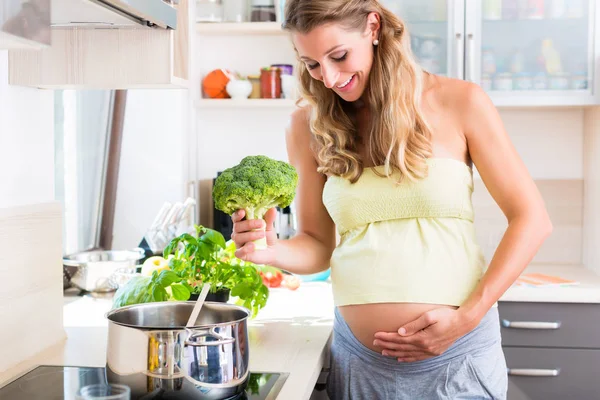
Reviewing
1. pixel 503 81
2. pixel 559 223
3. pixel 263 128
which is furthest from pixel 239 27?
pixel 559 223

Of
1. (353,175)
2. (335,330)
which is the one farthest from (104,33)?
(335,330)

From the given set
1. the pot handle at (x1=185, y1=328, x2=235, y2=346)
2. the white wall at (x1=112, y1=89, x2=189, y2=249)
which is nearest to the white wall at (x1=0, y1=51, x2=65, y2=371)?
the pot handle at (x1=185, y1=328, x2=235, y2=346)

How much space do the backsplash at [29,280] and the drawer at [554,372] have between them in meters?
1.63

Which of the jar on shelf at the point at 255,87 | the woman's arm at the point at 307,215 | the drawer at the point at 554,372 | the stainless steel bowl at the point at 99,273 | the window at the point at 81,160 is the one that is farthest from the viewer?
the jar on shelf at the point at 255,87

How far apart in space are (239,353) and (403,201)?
1.85 ft

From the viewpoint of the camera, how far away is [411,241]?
64.9 inches

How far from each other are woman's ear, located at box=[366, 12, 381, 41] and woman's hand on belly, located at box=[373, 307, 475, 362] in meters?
0.63

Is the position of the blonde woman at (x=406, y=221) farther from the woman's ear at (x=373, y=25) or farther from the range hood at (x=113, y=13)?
the range hood at (x=113, y=13)

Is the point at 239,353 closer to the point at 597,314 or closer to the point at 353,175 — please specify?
the point at 353,175

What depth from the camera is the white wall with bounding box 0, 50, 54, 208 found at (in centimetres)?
156

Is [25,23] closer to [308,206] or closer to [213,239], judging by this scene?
[213,239]

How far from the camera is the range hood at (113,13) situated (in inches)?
46.9

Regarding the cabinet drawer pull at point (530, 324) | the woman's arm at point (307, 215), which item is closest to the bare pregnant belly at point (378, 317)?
the woman's arm at point (307, 215)

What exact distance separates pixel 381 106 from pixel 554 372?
1418mm
